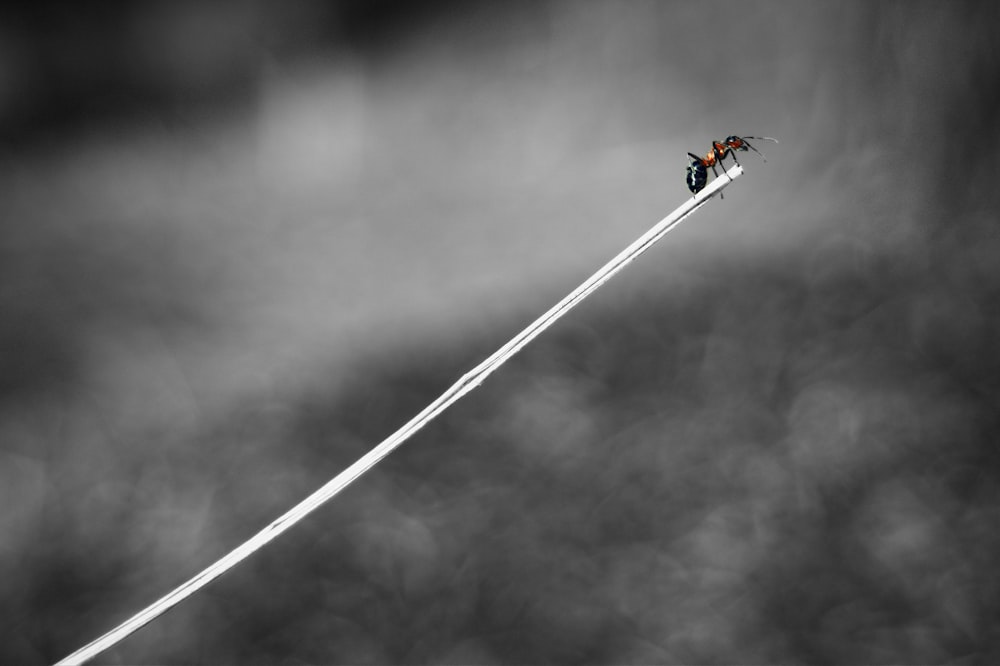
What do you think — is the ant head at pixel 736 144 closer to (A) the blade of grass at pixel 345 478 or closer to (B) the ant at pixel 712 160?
(B) the ant at pixel 712 160

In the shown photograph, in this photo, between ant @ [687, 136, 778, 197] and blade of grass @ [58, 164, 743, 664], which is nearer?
blade of grass @ [58, 164, 743, 664]

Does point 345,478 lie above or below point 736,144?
below

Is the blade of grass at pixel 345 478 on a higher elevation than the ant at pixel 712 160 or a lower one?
lower

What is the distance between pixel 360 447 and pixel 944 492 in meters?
0.45

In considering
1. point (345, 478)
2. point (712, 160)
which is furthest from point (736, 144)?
point (345, 478)

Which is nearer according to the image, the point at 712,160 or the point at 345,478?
the point at 345,478

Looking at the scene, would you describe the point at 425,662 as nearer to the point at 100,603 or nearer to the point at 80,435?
the point at 100,603

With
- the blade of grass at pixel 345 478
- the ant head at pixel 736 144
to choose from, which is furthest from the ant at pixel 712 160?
the blade of grass at pixel 345 478

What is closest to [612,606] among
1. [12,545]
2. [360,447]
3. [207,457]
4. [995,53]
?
[360,447]

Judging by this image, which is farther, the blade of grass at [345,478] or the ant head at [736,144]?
the ant head at [736,144]

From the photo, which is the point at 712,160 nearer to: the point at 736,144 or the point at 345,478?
the point at 736,144

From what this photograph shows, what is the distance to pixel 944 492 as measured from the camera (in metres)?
0.58

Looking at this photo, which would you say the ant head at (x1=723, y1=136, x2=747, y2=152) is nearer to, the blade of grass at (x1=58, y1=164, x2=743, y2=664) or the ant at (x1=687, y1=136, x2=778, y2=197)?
the ant at (x1=687, y1=136, x2=778, y2=197)

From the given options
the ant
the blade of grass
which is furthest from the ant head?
the blade of grass
